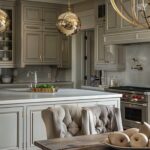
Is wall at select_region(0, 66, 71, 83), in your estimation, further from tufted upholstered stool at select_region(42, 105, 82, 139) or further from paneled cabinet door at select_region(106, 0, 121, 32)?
tufted upholstered stool at select_region(42, 105, 82, 139)

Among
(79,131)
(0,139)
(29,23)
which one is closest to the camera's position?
(79,131)

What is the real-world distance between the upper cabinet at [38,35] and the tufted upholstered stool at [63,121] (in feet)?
14.8

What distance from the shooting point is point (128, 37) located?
18.2 feet

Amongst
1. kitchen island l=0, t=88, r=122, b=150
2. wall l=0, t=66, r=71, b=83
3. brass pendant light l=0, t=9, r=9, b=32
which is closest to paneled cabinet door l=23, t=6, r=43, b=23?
wall l=0, t=66, r=71, b=83

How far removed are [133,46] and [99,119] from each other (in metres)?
3.45

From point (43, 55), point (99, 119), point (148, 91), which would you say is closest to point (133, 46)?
point (148, 91)

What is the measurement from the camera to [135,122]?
5.22m

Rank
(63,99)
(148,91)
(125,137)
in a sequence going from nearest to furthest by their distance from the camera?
(125,137) < (63,99) < (148,91)

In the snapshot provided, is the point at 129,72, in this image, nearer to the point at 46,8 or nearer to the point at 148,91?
the point at 148,91

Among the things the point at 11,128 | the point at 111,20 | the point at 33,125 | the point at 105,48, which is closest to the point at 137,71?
the point at 105,48

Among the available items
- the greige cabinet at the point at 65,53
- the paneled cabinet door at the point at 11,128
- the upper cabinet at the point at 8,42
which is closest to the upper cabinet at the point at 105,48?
the greige cabinet at the point at 65,53

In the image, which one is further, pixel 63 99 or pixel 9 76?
pixel 9 76

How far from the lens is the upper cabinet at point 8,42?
7.07 meters

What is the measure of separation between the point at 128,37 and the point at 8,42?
113 inches
